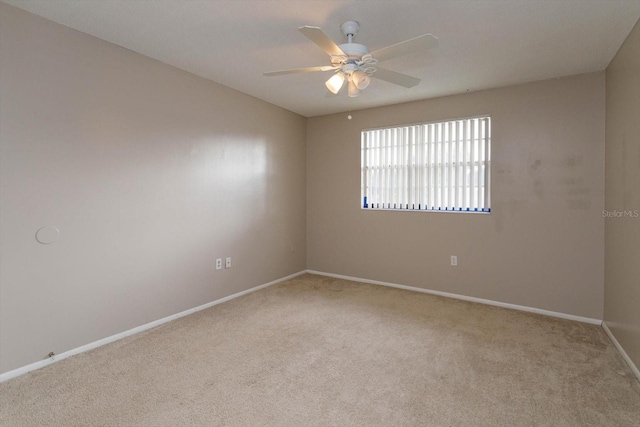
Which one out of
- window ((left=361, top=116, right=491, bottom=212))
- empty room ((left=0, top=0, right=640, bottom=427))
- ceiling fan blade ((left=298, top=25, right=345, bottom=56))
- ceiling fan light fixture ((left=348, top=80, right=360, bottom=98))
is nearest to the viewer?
ceiling fan blade ((left=298, top=25, right=345, bottom=56))

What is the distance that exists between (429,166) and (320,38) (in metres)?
2.72

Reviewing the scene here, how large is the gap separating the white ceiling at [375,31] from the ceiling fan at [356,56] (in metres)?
0.28

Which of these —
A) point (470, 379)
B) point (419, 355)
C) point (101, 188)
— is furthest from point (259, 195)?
point (470, 379)

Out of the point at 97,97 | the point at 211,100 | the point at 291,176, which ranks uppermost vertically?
the point at 211,100

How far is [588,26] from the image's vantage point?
2.33 m

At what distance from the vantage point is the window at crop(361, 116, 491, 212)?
379 cm

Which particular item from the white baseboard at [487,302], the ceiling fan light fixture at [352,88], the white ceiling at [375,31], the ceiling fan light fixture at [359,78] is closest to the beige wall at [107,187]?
the white ceiling at [375,31]

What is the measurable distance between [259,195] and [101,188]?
190 centimetres

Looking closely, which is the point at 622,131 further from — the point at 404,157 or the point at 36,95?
the point at 36,95

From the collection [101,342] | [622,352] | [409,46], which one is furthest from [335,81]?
[622,352]

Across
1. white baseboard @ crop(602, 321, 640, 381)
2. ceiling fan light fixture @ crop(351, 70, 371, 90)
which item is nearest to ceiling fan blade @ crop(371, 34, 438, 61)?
ceiling fan light fixture @ crop(351, 70, 371, 90)

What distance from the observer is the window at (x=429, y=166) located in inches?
149

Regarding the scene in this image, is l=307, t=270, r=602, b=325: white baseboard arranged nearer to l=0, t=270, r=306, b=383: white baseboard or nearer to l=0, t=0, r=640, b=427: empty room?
l=0, t=0, r=640, b=427: empty room

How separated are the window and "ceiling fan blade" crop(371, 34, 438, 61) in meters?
2.21
